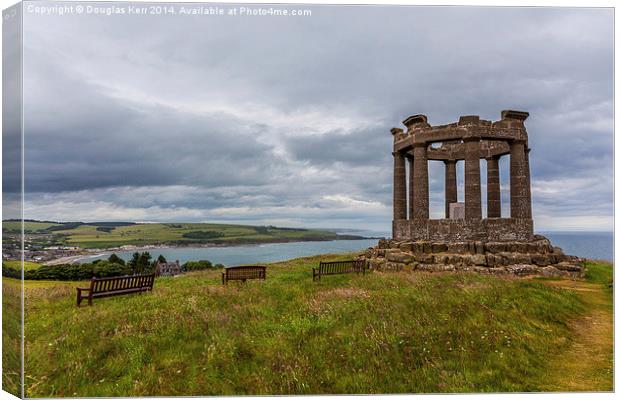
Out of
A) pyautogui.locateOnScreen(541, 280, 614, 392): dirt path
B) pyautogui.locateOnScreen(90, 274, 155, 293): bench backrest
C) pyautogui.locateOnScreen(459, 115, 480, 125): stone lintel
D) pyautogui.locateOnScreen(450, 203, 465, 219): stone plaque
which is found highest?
pyautogui.locateOnScreen(459, 115, 480, 125): stone lintel

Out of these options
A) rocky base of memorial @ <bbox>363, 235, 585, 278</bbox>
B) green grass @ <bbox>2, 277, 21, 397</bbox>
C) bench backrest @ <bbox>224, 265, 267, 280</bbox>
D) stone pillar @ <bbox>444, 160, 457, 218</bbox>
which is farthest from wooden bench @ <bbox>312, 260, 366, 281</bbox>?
stone pillar @ <bbox>444, 160, 457, 218</bbox>

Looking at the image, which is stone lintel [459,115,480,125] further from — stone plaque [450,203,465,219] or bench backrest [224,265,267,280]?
bench backrest [224,265,267,280]

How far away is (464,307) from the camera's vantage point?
9125 mm

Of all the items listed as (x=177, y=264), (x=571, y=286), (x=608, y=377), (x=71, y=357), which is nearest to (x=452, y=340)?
(x=608, y=377)

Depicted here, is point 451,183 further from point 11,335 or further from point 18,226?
point 11,335

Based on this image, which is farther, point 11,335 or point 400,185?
point 400,185

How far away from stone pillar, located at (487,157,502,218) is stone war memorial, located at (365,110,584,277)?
0.06 metres

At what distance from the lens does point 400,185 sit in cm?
2145

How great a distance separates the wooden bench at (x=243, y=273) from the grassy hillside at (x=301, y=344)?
13.0ft

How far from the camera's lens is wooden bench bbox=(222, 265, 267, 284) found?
1450 cm

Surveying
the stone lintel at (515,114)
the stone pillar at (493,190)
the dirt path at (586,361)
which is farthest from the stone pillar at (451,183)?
the dirt path at (586,361)

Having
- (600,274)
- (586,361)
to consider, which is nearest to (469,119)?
(600,274)

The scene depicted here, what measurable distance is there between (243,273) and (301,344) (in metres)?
7.93

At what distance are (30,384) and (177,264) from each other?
18.5 meters
